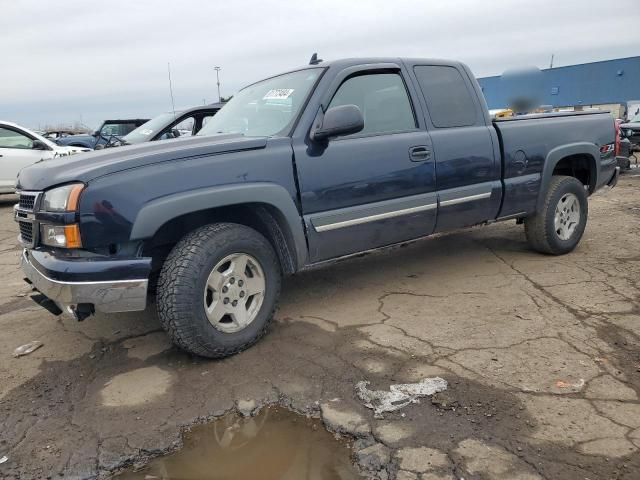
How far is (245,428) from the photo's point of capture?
8.89 feet

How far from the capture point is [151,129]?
23.9 ft

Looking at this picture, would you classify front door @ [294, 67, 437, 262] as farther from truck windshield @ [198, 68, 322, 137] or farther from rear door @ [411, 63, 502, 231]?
truck windshield @ [198, 68, 322, 137]

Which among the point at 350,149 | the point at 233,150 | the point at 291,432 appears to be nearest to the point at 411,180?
the point at 350,149

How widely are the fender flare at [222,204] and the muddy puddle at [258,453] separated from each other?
1158mm

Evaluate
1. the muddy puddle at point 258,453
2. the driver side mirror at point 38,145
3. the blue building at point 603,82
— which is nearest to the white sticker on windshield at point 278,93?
the muddy puddle at point 258,453

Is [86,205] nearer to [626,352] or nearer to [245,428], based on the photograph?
[245,428]

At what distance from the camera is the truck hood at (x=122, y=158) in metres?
3.02

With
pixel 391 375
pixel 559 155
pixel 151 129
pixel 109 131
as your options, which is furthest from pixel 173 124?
pixel 109 131

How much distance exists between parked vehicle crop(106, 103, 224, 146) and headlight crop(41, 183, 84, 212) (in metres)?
4.17

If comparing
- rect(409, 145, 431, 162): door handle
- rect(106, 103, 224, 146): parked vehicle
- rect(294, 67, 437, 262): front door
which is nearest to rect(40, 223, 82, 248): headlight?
rect(294, 67, 437, 262): front door

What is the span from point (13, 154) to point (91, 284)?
9.28 metres

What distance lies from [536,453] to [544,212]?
3.26m

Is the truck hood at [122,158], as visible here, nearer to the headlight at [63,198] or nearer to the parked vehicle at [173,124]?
the headlight at [63,198]

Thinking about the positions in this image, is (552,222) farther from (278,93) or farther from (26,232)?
(26,232)
